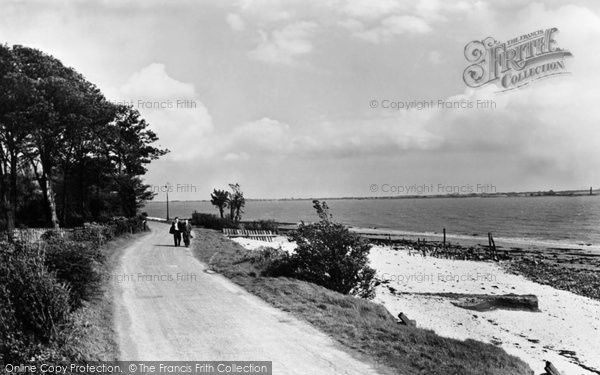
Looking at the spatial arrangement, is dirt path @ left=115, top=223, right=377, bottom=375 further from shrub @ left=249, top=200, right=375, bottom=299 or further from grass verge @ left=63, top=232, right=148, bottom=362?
shrub @ left=249, top=200, right=375, bottom=299

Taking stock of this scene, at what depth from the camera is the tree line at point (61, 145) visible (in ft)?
101

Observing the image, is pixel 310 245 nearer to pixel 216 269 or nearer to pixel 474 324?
pixel 216 269

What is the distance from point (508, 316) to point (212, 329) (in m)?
16.1

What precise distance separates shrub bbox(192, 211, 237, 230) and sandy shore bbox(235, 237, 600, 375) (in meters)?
20.2

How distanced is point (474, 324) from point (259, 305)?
1105 cm

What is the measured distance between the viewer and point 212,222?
50375 millimetres

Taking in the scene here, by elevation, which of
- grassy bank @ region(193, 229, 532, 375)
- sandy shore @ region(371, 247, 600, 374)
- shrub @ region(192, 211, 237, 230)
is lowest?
sandy shore @ region(371, 247, 600, 374)

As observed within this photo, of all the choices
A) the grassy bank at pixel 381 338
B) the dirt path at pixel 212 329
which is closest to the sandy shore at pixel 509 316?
the grassy bank at pixel 381 338

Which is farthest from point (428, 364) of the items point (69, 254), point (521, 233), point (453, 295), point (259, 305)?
point (521, 233)

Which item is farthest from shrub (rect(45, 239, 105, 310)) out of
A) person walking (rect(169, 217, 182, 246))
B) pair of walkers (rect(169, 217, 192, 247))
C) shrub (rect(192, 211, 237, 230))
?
shrub (rect(192, 211, 237, 230))

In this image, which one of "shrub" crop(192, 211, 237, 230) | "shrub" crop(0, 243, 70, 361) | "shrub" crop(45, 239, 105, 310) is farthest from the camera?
"shrub" crop(192, 211, 237, 230)

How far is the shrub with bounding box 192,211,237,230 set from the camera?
1921 inches

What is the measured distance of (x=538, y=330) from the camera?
19.5 meters

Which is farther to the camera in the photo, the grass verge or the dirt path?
the dirt path
